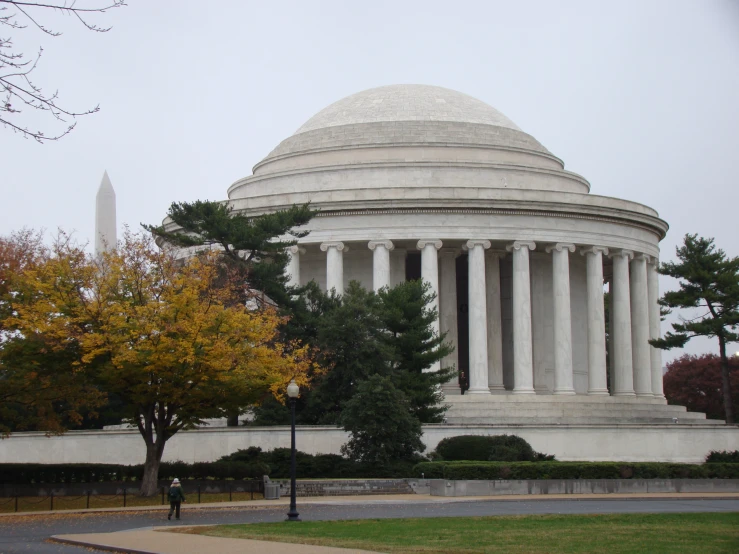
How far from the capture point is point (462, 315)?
77.7 meters

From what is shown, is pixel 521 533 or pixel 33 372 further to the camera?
pixel 33 372

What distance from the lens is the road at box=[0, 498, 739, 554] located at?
36406 mm

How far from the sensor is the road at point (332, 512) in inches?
1433

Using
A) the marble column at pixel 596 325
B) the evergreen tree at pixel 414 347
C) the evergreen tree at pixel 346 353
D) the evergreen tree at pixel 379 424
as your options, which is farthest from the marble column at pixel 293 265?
the evergreen tree at pixel 379 424

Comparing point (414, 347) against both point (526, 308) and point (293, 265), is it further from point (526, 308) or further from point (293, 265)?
point (293, 265)

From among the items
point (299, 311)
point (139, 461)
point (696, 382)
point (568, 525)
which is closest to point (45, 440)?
point (139, 461)

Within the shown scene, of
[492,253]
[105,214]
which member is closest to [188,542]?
[492,253]

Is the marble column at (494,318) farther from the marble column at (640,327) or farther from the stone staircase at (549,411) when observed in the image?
the marble column at (640,327)

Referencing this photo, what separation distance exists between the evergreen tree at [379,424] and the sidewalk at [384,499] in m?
5.14

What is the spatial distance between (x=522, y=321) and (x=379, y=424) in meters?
20.6

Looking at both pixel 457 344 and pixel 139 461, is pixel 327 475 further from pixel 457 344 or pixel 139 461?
pixel 457 344

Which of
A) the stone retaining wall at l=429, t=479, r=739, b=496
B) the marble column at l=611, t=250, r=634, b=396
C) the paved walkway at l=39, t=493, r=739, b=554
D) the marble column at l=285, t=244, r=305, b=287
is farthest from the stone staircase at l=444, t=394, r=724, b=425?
the paved walkway at l=39, t=493, r=739, b=554

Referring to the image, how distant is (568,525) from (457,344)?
1641 inches

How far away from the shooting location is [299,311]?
61.8 meters
